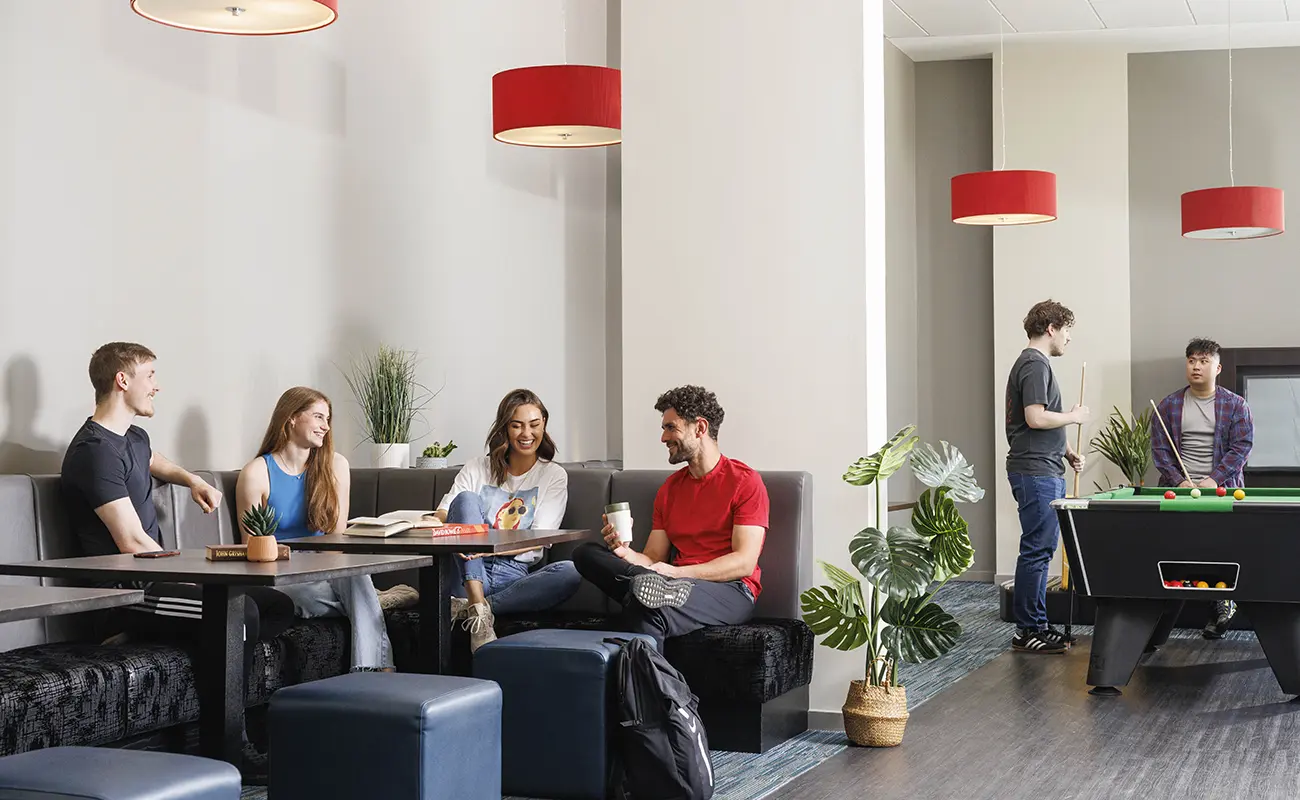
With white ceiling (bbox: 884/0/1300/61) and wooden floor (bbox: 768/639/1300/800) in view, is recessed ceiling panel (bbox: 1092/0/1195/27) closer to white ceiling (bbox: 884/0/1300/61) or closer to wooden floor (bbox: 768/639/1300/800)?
white ceiling (bbox: 884/0/1300/61)

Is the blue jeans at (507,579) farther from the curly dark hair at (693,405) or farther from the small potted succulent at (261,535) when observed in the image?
the small potted succulent at (261,535)

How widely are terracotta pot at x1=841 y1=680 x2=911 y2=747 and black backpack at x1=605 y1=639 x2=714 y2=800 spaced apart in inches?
37.3

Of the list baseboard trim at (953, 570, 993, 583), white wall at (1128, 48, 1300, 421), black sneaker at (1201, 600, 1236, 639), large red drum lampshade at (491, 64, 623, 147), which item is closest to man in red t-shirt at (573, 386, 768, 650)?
large red drum lampshade at (491, 64, 623, 147)

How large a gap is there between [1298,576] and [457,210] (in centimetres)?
425

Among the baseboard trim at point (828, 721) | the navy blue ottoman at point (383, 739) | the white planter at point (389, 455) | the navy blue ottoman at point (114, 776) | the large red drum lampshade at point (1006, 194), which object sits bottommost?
the baseboard trim at point (828, 721)

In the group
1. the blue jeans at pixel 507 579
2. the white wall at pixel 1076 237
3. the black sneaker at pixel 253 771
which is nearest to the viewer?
the black sneaker at pixel 253 771

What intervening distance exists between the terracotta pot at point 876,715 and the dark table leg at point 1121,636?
4.65ft

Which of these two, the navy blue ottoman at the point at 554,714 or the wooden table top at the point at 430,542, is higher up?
the wooden table top at the point at 430,542

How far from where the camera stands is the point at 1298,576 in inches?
209

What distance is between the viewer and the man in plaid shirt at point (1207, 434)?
7363 mm

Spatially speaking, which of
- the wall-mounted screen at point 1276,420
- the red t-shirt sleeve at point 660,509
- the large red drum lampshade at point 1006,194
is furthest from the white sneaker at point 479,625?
the wall-mounted screen at point 1276,420

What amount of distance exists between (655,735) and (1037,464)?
3733 mm

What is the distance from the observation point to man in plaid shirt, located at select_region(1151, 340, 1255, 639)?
7363 mm

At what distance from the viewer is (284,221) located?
5711mm
